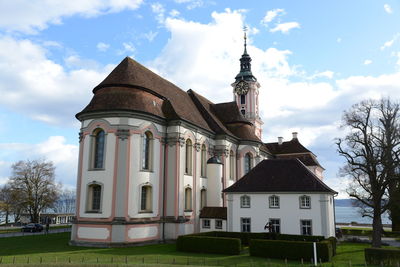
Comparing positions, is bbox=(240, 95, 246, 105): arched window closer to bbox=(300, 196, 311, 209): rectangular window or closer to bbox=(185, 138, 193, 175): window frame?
Answer: bbox=(185, 138, 193, 175): window frame

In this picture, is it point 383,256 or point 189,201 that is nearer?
point 383,256

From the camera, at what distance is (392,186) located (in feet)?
109

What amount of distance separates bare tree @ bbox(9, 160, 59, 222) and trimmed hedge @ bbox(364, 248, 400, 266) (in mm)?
53062

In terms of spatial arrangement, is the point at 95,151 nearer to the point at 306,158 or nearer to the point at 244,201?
the point at 244,201

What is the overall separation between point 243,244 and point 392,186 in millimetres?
15180

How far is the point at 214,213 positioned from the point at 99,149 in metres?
13.7

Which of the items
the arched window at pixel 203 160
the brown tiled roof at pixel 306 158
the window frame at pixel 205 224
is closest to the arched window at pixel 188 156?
the arched window at pixel 203 160

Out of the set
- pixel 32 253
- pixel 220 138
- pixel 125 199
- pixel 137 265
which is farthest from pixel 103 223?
pixel 220 138

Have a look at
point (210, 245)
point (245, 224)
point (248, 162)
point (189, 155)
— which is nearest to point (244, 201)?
point (245, 224)

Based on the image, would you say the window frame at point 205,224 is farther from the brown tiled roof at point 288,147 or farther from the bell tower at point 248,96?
the brown tiled roof at point 288,147

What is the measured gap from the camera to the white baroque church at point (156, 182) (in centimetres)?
3006

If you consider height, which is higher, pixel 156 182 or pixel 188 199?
pixel 156 182

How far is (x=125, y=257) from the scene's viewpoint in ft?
76.9

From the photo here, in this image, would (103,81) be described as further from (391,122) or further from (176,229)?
(391,122)
